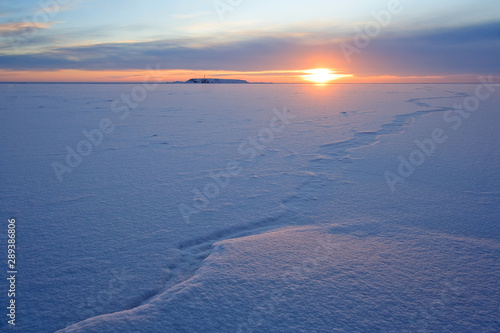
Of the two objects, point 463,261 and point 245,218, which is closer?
point 463,261

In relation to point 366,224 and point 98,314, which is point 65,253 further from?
point 366,224

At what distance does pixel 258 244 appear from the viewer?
174 cm

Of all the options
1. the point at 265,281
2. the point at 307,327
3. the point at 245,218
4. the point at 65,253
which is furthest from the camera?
the point at 245,218

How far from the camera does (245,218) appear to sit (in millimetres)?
2141

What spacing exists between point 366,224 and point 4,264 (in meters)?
2.20

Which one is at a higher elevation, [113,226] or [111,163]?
[111,163]

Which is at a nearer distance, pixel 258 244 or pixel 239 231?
pixel 258 244

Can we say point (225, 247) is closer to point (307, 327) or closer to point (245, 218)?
point (245, 218)

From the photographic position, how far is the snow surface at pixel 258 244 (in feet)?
3.98

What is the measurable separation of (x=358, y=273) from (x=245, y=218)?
905 millimetres

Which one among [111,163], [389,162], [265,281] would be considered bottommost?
[265,281]

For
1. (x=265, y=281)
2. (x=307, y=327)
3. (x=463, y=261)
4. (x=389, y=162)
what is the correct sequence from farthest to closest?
(x=389, y=162) → (x=463, y=261) → (x=265, y=281) → (x=307, y=327)

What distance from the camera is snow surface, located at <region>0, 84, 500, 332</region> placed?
1212mm

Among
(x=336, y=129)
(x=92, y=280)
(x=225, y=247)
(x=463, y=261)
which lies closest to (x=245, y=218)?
(x=225, y=247)
